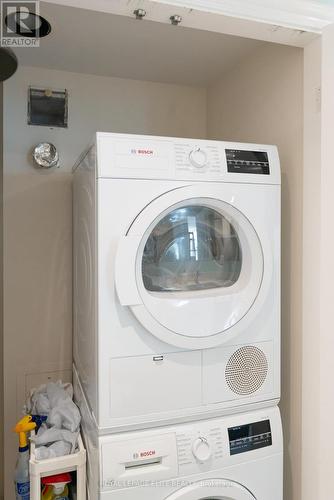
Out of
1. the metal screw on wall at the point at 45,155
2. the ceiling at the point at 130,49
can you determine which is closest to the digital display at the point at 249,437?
the metal screw on wall at the point at 45,155

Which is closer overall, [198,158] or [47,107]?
[198,158]

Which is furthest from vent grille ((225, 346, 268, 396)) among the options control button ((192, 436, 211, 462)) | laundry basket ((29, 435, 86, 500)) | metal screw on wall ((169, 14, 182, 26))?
metal screw on wall ((169, 14, 182, 26))

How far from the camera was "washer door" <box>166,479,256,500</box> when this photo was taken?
1357 millimetres

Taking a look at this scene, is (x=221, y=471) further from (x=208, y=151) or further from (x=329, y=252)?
(x=208, y=151)

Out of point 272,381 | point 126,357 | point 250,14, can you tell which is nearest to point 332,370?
point 272,381

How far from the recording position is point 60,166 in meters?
2.12

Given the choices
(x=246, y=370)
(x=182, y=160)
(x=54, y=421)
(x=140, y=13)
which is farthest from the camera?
(x=54, y=421)

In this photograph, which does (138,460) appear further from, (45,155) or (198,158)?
(45,155)

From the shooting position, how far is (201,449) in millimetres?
1382

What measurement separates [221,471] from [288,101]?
1.47 metres

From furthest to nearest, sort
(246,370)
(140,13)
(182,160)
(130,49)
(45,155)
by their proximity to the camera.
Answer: (45,155) → (130,49) → (246,370) → (182,160) → (140,13)

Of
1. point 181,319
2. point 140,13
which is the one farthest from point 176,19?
point 181,319

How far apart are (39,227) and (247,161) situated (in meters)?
1.18

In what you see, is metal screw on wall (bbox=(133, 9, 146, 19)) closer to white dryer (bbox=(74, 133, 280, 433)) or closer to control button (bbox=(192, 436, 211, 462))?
white dryer (bbox=(74, 133, 280, 433))
